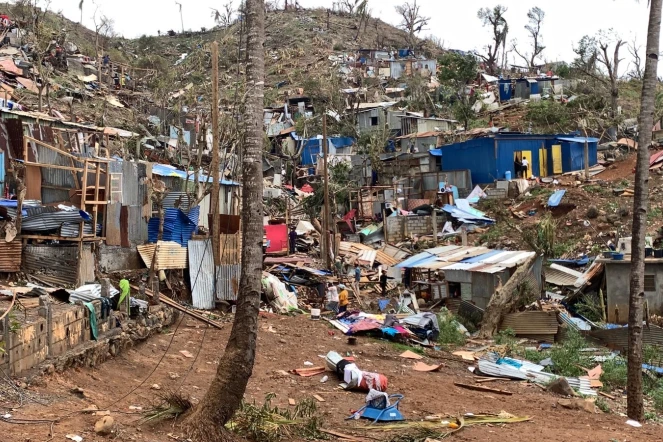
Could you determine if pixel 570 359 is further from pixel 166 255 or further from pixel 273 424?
pixel 166 255

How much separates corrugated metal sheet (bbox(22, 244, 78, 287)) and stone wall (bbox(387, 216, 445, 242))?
1742 centimetres

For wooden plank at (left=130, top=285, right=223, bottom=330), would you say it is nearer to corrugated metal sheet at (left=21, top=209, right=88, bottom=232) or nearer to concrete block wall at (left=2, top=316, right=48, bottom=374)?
corrugated metal sheet at (left=21, top=209, right=88, bottom=232)

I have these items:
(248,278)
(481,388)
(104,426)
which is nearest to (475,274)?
(481,388)

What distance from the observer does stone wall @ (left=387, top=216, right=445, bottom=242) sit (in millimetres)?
28219

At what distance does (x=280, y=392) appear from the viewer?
400 inches

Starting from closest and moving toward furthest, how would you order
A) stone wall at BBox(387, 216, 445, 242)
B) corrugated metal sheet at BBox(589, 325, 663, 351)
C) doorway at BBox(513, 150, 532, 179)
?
1. corrugated metal sheet at BBox(589, 325, 663, 351)
2. stone wall at BBox(387, 216, 445, 242)
3. doorway at BBox(513, 150, 532, 179)

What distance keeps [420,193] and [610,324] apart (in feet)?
55.2

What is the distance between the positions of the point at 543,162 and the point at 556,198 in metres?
5.77

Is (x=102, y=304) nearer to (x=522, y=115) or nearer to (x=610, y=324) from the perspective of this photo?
(x=610, y=324)

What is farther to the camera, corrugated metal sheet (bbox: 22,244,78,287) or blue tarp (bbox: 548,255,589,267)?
blue tarp (bbox: 548,255,589,267)

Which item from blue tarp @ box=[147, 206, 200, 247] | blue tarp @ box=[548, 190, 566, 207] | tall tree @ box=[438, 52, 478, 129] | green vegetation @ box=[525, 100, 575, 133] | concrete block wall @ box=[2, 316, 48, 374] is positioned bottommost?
concrete block wall @ box=[2, 316, 48, 374]

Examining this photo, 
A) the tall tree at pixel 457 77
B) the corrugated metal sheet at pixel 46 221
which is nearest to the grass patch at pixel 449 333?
the corrugated metal sheet at pixel 46 221

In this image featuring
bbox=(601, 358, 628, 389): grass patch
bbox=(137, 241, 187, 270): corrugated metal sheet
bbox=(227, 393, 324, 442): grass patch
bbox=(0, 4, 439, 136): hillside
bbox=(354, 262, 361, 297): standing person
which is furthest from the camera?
bbox=(0, 4, 439, 136): hillside

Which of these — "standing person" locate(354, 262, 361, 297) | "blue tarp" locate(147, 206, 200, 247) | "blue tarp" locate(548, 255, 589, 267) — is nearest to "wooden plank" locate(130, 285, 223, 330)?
"blue tarp" locate(147, 206, 200, 247)
